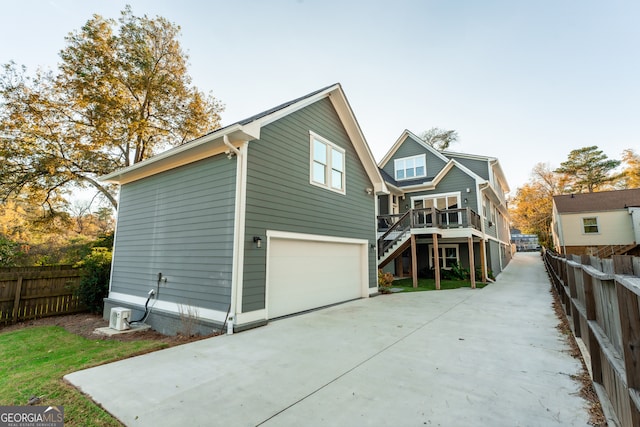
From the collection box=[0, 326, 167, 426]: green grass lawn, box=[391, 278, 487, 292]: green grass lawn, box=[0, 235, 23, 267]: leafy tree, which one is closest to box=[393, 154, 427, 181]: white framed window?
box=[391, 278, 487, 292]: green grass lawn

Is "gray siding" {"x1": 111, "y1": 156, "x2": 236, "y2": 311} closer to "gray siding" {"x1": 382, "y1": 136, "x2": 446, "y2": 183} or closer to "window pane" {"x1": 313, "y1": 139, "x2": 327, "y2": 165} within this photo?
"window pane" {"x1": 313, "y1": 139, "x2": 327, "y2": 165}

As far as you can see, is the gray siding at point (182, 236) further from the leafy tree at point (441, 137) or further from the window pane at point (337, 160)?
the leafy tree at point (441, 137)

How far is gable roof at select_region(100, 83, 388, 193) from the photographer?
6.02m

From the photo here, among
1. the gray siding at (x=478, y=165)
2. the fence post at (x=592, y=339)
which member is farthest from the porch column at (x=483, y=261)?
the fence post at (x=592, y=339)

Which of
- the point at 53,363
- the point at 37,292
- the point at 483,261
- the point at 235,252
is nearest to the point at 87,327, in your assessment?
the point at 37,292

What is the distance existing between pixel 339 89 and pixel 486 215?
1236cm

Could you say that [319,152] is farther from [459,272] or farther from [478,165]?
[478,165]

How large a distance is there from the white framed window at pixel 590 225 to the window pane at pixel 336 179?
23.8m

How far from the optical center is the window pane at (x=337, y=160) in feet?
29.9

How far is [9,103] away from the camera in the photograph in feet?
39.4

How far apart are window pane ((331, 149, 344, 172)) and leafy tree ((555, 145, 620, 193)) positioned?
37.3m

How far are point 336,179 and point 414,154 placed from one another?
32.9 feet

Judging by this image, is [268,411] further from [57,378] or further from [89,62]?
[89,62]

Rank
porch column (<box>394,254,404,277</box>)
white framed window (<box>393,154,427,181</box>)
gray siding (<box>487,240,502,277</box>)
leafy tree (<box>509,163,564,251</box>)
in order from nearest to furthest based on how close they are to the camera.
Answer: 1. porch column (<box>394,254,404,277</box>)
2. gray siding (<box>487,240,502,277</box>)
3. white framed window (<box>393,154,427,181</box>)
4. leafy tree (<box>509,163,564,251</box>)
